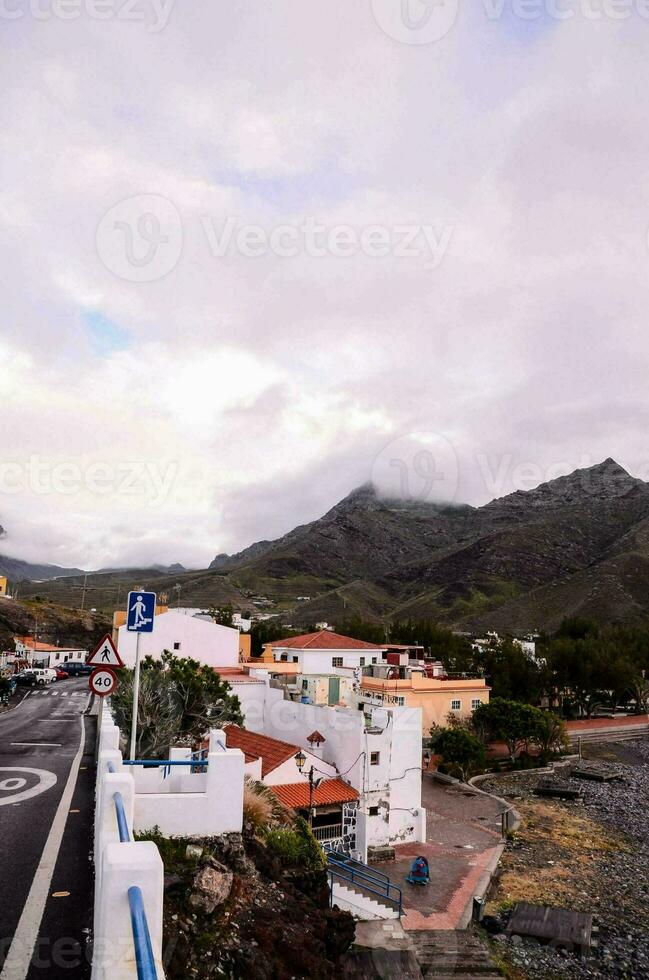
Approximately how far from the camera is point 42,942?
6.29 metres

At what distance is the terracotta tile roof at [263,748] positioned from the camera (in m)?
22.5

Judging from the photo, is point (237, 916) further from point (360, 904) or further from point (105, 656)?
point (360, 904)

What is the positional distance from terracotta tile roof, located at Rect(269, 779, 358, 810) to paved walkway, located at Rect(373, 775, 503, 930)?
2687 mm

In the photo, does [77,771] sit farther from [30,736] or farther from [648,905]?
[648,905]

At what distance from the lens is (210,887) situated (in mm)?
8242

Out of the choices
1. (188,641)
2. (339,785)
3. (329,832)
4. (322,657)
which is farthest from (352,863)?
(322,657)

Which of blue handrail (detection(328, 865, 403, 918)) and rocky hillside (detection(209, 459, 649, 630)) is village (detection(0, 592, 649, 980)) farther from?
rocky hillside (detection(209, 459, 649, 630))

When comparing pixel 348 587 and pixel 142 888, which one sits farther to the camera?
pixel 348 587

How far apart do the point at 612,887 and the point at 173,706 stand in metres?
17.4

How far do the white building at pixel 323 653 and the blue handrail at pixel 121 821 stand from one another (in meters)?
A: 38.0

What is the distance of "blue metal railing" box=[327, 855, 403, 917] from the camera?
1905 cm

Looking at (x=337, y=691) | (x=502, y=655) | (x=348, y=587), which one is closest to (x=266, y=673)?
(x=337, y=691)

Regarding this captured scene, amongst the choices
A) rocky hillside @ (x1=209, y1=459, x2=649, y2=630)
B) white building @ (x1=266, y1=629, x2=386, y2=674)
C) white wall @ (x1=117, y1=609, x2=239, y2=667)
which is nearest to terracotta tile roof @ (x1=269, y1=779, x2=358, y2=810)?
white wall @ (x1=117, y1=609, x2=239, y2=667)

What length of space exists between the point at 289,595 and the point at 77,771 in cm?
15630
